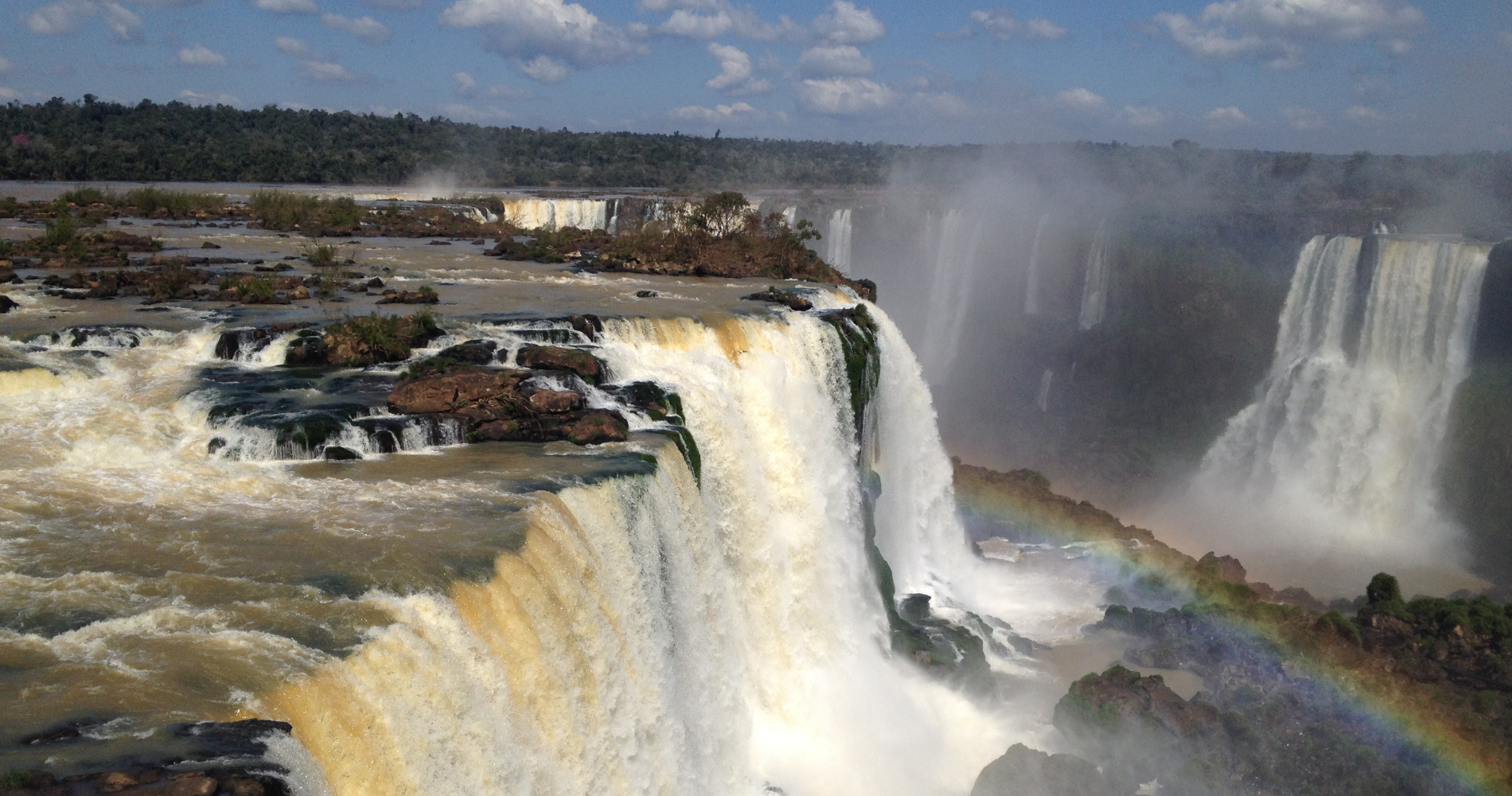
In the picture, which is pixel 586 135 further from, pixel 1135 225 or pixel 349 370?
pixel 349 370

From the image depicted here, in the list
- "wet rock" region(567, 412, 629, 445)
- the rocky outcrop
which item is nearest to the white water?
"wet rock" region(567, 412, 629, 445)

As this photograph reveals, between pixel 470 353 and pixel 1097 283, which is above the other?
pixel 1097 283

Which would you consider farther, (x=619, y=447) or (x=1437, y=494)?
(x=1437, y=494)

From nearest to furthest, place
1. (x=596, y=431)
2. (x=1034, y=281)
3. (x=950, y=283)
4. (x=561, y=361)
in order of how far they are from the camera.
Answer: (x=596, y=431)
(x=561, y=361)
(x=1034, y=281)
(x=950, y=283)

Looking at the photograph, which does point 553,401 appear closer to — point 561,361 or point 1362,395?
point 561,361

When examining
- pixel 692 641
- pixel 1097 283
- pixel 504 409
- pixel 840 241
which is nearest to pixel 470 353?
pixel 504 409

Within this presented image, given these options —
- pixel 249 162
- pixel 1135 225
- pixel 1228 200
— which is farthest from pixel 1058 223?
pixel 249 162

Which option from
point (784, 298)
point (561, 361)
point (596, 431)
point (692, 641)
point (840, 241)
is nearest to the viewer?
point (692, 641)
